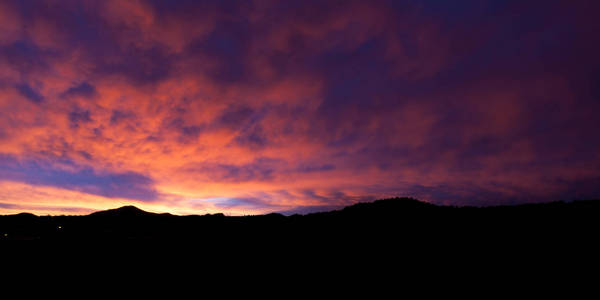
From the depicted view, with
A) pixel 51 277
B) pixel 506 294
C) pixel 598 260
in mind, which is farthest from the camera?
pixel 51 277

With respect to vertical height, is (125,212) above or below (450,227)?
above

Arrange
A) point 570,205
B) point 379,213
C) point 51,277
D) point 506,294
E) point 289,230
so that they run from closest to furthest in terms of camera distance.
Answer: point 506,294, point 51,277, point 570,205, point 289,230, point 379,213

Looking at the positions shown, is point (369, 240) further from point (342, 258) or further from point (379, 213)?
point (379, 213)

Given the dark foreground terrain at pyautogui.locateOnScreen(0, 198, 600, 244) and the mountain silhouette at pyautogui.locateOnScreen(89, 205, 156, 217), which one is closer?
the dark foreground terrain at pyautogui.locateOnScreen(0, 198, 600, 244)

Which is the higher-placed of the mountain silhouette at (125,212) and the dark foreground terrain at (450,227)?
the mountain silhouette at (125,212)

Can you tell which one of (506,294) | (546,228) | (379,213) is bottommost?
(506,294)

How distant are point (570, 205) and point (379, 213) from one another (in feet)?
48.3

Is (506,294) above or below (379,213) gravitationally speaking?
below

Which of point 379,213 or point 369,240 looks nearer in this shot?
point 369,240

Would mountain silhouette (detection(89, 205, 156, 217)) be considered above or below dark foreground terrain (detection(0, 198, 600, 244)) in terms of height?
above

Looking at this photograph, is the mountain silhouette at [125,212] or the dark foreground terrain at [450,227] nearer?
the dark foreground terrain at [450,227]

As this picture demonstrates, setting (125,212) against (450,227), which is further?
(125,212)

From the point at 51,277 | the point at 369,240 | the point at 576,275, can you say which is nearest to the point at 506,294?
the point at 576,275

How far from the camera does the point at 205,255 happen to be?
19.5m
